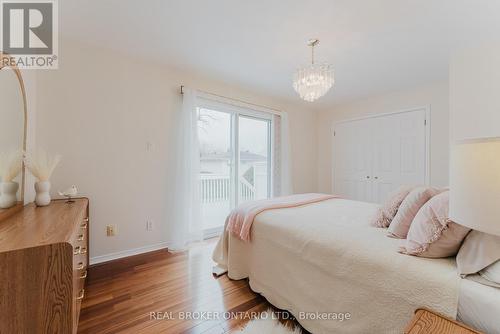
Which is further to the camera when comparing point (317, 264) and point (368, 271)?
point (317, 264)

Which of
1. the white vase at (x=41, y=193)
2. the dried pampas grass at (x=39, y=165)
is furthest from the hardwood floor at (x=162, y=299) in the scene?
the dried pampas grass at (x=39, y=165)

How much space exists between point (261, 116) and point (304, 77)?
1.86m

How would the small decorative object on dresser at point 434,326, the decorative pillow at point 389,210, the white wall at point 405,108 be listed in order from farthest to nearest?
the white wall at point 405,108, the decorative pillow at point 389,210, the small decorative object on dresser at point 434,326

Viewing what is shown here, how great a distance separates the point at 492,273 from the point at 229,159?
3.10 meters

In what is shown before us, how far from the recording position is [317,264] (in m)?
1.40

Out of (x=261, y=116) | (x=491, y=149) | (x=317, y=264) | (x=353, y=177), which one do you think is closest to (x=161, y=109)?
(x=261, y=116)

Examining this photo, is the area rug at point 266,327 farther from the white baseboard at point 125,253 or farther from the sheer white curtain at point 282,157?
the sheer white curtain at point 282,157

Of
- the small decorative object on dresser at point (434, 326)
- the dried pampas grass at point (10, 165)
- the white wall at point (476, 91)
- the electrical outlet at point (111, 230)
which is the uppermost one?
the white wall at point (476, 91)

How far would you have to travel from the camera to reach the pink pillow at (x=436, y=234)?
103cm

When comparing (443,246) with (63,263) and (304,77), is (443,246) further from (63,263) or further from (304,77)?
(63,263)

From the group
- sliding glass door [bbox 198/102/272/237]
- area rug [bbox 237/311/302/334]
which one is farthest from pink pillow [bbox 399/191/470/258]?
sliding glass door [bbox 198/102/272/237]

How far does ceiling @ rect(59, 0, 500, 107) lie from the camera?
1738 mm

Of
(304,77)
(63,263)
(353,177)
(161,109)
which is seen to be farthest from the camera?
(353,177)

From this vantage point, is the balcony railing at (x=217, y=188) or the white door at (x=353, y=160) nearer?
the balcony railing at (x=217, y=188)
